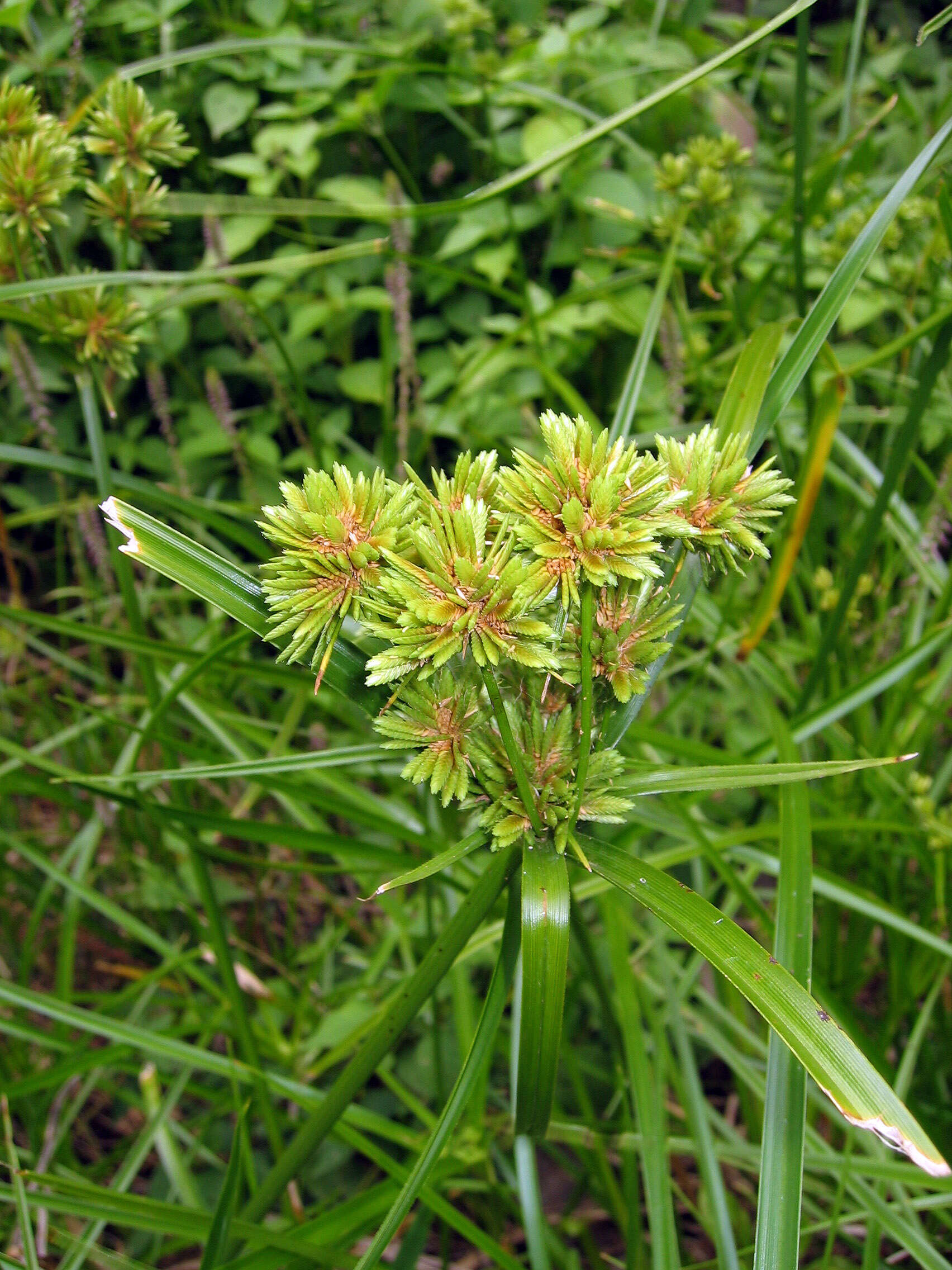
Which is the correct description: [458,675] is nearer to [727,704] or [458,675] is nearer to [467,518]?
[467,518]

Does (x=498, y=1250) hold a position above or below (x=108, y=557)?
below

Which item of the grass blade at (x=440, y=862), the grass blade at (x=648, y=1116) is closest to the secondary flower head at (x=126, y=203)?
the grass blade at (x=440, y=862)

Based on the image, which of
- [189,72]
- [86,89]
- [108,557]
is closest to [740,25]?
[189,72]

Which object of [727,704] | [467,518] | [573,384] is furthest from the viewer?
[573,384]

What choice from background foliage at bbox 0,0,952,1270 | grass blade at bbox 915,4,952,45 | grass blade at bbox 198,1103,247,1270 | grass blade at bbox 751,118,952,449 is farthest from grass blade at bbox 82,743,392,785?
grass blade at bbox 915,4,952,45

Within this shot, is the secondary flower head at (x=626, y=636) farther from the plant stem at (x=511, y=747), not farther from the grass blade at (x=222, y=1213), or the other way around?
the grass blade at (x=222, y=1213)

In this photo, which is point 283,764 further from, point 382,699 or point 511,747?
point 511,747
